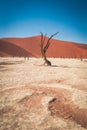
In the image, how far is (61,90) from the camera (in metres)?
8.56

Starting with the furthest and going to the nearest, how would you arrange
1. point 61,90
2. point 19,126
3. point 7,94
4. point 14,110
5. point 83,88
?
1. point 83,88
2. point 61,90
3. point 7,94
4. point 14,110
5. point 19,126

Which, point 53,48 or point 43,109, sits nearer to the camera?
point 43,109

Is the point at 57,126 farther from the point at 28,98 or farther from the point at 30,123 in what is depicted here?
the point at 28,98

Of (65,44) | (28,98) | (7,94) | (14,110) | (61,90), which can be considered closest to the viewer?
(14,110)

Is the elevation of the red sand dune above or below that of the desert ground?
above

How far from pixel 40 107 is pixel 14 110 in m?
0.90

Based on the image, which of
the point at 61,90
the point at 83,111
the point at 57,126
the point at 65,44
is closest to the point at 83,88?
the point at 61,90

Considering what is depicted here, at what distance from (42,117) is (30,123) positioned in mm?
509

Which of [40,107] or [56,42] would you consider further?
Answer: [56,42]

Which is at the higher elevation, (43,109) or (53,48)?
(53,48)

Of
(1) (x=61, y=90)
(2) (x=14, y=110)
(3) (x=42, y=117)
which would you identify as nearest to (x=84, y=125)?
(3) (x=42, y=117)

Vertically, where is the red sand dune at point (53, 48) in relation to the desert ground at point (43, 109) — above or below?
above

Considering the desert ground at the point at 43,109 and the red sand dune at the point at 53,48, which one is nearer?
the desert ground at the point at 43,109

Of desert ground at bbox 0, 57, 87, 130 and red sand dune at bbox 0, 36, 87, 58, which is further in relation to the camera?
red sand dune at bbox 0, 36, 87, 58
